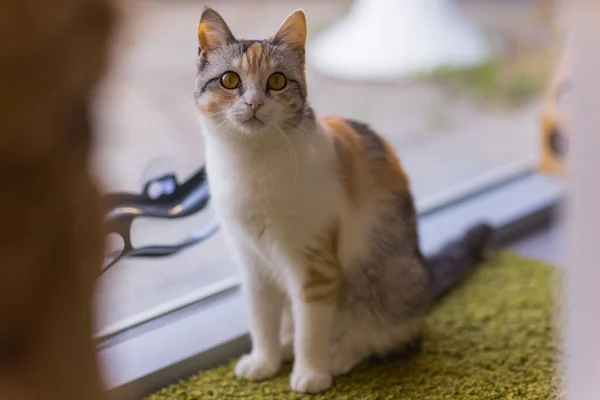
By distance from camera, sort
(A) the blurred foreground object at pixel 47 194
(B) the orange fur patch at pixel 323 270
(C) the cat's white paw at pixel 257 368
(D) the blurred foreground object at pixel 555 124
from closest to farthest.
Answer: (A) the blurred foreground object at pixel 47 194
(B) the orange fur patch at pixel 323 270
(C) the cat's white paw at pixel 257 368
(D) the blurred foreground object at pixel 555 124

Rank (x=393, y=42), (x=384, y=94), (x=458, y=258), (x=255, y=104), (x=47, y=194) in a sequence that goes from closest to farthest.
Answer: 1. (x=47, y=194)
2. (x=255, y=104)
3. (x=458, y=258)
4. (x=384, y=94)
5. (x=393, y=42)

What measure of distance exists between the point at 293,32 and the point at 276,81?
0.09 metres

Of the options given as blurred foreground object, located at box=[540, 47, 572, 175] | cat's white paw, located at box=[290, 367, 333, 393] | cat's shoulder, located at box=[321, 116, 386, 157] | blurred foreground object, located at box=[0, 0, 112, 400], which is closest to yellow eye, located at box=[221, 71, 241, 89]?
cat's shoulder, located at box=[321, 116, 386, 157]

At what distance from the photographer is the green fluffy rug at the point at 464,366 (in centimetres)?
134

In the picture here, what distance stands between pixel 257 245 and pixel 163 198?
0.34 m

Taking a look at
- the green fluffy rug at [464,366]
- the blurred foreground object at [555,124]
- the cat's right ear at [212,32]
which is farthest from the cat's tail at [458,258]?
the cat's right ear at [212,32]

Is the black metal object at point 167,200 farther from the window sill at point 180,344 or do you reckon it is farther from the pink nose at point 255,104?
the pink nose at point 255,104

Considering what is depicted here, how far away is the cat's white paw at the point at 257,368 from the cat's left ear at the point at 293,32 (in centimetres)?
62

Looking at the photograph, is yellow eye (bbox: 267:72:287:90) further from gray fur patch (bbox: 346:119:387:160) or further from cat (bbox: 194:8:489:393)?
gray fur patch (bbox: 346:119:387:160)

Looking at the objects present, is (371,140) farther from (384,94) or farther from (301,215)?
(384,94)

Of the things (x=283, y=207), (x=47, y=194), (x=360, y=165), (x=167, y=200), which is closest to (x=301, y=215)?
(x=283, y=207)

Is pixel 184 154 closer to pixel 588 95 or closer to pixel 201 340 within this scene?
pixel 201 340

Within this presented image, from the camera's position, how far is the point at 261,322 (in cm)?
138

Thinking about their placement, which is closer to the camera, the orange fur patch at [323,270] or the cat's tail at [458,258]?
the orange fur patch at [323,270]
